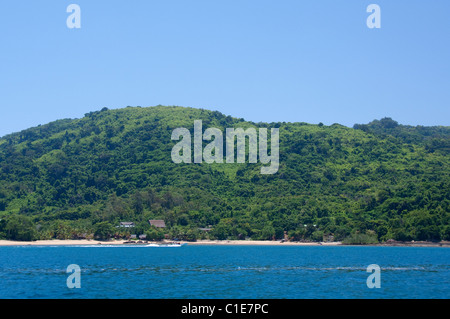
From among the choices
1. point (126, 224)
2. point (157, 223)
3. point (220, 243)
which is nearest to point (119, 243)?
point (126, 224)

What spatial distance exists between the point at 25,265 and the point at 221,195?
3830 inches

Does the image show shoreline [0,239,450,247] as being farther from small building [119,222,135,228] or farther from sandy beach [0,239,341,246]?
small building [119,222,135,228]

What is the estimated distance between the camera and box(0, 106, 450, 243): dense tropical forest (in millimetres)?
130625

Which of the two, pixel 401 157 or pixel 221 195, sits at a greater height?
pixel 401 157

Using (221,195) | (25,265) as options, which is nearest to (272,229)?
(221,195)

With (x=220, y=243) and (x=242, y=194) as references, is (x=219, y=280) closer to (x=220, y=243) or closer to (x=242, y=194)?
(x=220, y=243)

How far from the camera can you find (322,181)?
548 ft

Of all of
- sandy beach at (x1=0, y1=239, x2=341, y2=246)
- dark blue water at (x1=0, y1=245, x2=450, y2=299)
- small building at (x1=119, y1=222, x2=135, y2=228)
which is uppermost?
dark blue water at (x1=0, y1=245, x2=450, y2=299)

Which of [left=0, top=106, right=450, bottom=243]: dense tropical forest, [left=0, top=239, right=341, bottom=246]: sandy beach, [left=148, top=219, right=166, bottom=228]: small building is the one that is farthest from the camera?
[left=148, top=219, right=166, bottom=228]: small building

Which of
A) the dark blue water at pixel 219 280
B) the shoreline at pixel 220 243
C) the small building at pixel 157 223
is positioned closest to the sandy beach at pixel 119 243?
the shoreline at pixel 220 243

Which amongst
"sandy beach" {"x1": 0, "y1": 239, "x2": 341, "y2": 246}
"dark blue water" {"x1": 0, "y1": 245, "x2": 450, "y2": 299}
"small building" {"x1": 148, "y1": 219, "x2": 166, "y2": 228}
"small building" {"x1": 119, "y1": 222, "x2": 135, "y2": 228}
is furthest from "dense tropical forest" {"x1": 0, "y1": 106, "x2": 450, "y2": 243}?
"dark blue water" {"x1": 0, "y1": 245, "x2": 450, "y2": 299}

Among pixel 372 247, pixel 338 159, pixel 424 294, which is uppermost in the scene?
pixel 338 159
